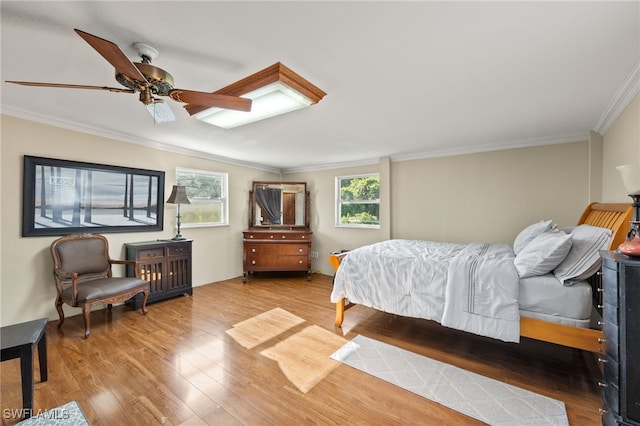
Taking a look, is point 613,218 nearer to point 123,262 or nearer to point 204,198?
point 123,262

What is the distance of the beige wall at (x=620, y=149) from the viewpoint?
6.94 ft

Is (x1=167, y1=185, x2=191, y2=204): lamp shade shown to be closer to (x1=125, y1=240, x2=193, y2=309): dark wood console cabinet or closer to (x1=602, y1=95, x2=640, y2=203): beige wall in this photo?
(x1=125, y1=240, x2=193, y2=309): dark wood console cabinet

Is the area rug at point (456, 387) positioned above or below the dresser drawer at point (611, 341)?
below

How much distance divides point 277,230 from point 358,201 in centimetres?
169

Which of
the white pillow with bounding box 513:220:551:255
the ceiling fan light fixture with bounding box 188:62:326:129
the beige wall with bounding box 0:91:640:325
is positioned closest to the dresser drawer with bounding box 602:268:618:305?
the white pillow with bounding box 513:220:551:255

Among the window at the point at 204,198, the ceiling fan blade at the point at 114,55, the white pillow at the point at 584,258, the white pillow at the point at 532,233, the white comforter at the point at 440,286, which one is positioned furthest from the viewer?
the window at the point at 204,198

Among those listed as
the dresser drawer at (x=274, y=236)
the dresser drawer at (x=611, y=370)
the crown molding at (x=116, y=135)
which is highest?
the crown molding at (x=116, y=135)

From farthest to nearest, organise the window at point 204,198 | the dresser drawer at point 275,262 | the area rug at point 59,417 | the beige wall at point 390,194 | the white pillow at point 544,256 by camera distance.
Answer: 1. the dresser drawer at point 275,262
2. the window at point 204,198
3. the beige wall at point 390,194
4. the white pillow at point 544,256
5. the area rug at point 59,417

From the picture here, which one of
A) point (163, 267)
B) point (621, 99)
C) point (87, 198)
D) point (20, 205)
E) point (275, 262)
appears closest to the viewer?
point (621, 99)

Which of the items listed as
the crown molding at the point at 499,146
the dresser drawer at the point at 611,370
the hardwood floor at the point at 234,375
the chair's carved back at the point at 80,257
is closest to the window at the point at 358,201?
the crown molding at the point at 499,146

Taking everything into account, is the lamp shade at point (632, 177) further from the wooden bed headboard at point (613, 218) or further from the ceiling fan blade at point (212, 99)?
the ceiling fan blade at point (212, 99)

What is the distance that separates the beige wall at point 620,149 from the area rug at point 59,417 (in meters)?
4.27

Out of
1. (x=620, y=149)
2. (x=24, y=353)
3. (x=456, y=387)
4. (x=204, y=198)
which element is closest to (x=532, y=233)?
(x=620, y=149)

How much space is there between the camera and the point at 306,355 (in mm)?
2344
